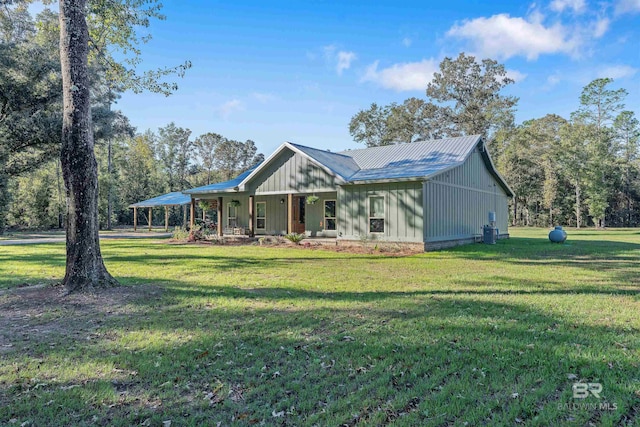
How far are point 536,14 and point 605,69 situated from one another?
3377 centimetres

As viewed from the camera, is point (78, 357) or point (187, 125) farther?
point (187, 125)

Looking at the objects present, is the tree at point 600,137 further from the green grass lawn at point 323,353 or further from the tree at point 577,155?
the green grass lawn at point 323,353

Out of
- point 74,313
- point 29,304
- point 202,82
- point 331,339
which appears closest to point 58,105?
point 202,82

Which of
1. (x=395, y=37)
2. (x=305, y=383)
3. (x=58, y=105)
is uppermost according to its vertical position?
(x=395, y=37)

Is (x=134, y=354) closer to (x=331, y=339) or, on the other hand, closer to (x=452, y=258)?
(x=331, y=339)

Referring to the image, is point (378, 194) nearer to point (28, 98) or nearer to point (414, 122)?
point (28, 98)

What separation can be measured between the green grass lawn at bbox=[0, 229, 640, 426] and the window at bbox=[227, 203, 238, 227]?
14.9m

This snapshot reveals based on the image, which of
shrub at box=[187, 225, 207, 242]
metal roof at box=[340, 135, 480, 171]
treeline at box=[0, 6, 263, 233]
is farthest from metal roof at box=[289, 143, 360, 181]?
treeline at box=[0, 6, 263, 233]

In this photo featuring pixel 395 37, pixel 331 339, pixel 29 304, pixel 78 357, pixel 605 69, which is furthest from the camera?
pixel 605 69

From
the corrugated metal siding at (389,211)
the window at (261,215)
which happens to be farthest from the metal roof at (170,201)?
the corrugated metal siding at (389,211)

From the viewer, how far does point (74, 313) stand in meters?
Answer: 5.64

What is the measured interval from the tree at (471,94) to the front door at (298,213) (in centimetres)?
2669

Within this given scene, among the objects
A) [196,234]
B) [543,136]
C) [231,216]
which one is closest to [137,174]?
[231,216]

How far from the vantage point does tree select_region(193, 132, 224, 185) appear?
5703 cm
